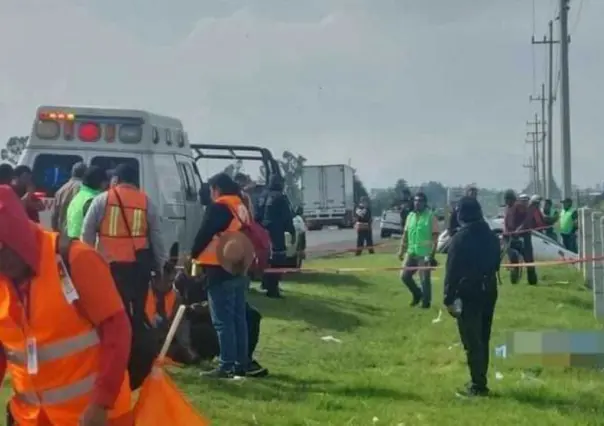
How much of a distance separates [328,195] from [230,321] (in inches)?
2156

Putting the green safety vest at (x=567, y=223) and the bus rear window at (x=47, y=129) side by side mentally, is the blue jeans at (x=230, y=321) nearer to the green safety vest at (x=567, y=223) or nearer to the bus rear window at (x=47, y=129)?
the bus rear window at (x=47, y=129)

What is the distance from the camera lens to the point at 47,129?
47.2 ft

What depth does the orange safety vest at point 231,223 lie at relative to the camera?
10688 mm

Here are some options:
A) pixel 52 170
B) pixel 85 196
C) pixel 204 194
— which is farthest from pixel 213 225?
pixel 204 194

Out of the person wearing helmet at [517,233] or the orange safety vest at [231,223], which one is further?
the person wearing helmet at [517,233]

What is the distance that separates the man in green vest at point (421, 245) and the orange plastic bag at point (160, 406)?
12.7 metres

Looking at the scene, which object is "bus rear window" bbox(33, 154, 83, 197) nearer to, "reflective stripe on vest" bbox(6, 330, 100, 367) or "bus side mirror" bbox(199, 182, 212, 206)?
"bus side mirror" bbox(199, 182, 212, 206)

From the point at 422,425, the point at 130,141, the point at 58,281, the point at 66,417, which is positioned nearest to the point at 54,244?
the point at 58,281

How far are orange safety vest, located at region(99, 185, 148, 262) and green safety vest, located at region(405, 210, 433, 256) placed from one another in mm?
8497

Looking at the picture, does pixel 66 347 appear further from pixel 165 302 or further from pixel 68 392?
pixel 165 302

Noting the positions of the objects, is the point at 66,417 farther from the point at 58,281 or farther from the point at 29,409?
the point at 58,281

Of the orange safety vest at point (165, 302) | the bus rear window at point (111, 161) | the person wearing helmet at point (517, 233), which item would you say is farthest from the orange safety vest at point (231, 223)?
the person wearing helmet at point (517, 233)

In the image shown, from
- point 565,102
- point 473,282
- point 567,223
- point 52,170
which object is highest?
point 565,102

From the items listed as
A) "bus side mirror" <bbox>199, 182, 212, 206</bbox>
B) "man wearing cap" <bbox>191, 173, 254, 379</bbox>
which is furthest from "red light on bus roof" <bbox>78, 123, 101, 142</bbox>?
"man wearing cap" <bbox>191, 173, 254, 379</bbox>
